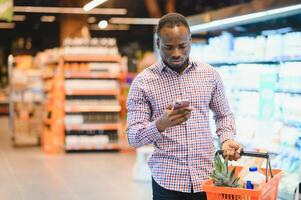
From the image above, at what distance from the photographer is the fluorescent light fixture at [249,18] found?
5.31 metres

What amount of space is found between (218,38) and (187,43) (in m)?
4.86

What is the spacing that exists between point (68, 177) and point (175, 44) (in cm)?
597

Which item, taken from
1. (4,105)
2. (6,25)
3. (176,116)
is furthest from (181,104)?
(6,25)

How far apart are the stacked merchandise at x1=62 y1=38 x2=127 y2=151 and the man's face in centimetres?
797

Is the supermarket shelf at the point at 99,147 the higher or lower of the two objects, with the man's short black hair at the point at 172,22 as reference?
lower

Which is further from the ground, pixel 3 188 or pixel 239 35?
pixel 239 35

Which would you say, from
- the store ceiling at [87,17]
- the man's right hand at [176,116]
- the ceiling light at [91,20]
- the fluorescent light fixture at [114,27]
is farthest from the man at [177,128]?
the fluorescent light fixture at [114,27]

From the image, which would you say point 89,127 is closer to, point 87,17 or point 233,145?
point 233,145

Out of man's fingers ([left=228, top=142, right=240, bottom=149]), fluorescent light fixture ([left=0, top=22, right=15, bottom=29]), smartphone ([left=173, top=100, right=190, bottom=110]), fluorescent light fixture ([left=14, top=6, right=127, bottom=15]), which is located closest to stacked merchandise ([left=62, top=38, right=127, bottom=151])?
man's fingers ([left=228, top=142, right=240, bottom=149])

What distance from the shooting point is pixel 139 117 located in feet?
8.52

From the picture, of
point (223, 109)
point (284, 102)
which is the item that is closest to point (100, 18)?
point (284, 102)

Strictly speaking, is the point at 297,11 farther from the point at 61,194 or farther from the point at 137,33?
the point at 137,33

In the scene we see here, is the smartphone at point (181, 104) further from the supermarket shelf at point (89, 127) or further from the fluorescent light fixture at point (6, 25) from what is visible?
the fluorescent light fixture at point (6, 25)

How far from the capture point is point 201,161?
2656 mm
